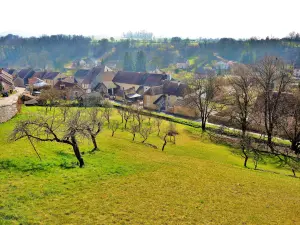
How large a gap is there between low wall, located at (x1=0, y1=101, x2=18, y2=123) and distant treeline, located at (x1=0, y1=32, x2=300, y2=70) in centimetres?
8736

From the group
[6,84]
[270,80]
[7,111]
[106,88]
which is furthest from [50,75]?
[270,80]

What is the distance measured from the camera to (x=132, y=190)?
15289 millimetres

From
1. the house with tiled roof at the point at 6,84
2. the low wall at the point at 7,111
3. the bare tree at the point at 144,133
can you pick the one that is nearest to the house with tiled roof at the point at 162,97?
the bare tree at the point at 144,133

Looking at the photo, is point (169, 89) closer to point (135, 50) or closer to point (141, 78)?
point (141, 78)

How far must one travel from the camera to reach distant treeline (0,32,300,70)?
115125 millimetres

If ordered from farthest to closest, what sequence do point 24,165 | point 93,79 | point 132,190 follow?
1. point 93,79
2. point 24,165
3. point 132,190

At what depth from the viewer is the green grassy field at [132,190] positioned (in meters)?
12.4

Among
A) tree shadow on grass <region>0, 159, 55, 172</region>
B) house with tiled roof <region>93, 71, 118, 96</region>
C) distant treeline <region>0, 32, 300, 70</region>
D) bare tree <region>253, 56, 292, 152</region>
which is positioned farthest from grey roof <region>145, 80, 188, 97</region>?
distant treeline <region>0, 32, 300, 70</region>

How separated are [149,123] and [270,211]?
23994 mm

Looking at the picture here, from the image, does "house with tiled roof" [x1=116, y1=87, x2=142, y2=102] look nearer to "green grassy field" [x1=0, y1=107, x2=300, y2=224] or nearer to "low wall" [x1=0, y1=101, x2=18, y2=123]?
"low wall" [x1=0, y1=101, x2=18, y2=123]

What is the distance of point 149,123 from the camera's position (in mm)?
36969

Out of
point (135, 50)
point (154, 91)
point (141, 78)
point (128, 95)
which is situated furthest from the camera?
point (135, 50)

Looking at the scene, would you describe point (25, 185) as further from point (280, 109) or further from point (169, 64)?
point (169, 64)

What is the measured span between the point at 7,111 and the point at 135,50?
371ft
